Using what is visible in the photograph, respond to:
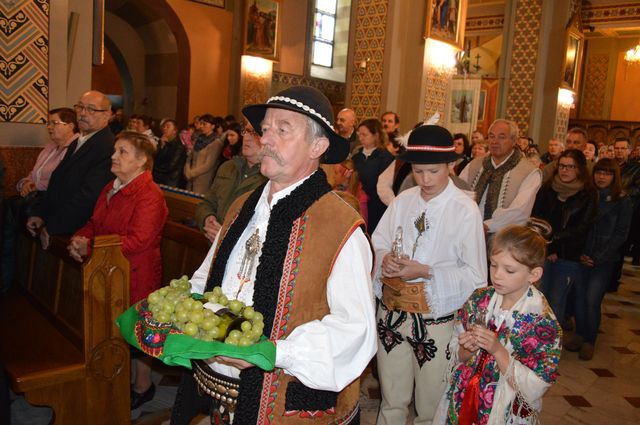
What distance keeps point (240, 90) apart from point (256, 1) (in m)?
2.22

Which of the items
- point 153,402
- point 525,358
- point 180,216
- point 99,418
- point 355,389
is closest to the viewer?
point 355,389

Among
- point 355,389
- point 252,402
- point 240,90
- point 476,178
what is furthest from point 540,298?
point 240,90

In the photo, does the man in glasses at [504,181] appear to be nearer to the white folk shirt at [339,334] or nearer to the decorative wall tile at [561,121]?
the white folk shirt at [339,334]

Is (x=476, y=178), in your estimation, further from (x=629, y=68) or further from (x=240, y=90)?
(x=629, y=68)

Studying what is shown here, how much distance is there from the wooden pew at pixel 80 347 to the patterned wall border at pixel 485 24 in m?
16.0

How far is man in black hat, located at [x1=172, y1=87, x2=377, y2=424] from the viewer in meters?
1.64

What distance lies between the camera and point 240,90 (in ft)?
45.3

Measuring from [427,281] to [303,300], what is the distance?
3.84 ft

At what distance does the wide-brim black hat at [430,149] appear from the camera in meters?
2.77

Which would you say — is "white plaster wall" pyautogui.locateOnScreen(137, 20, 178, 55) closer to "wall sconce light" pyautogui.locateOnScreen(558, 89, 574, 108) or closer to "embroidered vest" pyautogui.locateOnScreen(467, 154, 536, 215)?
"wall sconce light" pyautogui.locateOnScreen(558, 89, 574, 108)

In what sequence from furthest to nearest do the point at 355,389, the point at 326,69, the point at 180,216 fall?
the point at 326,69, the point at 180,216, the point at 355,389

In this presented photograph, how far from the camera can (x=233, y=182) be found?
11.9 feet

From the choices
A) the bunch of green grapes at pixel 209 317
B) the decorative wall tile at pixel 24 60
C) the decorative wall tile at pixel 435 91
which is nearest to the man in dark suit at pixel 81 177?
the decorative wall tile at pixel 24 60

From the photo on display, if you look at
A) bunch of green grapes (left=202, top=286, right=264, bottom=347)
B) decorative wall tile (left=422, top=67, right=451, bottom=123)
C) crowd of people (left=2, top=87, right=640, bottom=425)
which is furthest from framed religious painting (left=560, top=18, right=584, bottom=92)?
bunch of green grapes (left=202, top=286, right=264, bottom=347)
